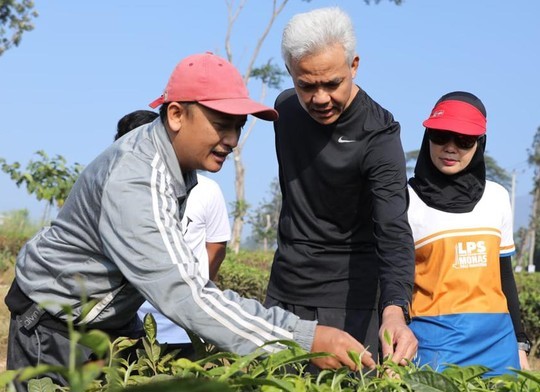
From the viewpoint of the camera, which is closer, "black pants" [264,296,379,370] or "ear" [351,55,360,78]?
"ear" [351,55,360,78]

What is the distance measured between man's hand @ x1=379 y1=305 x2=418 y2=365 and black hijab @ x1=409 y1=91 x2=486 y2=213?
3.35 ft

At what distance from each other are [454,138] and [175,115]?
1555 mm

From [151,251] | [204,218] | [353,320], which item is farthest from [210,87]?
[204,218]

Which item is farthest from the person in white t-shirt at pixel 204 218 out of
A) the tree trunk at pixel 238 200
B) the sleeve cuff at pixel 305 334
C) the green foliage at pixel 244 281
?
the tree trunk at pixel 238 200

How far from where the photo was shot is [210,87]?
86.0 inches

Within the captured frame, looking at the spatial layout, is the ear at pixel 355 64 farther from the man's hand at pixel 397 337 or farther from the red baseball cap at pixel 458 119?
the man's hand at pixel 397 337

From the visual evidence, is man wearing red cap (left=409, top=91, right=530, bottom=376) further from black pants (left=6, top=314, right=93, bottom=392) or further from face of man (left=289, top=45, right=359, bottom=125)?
black pants (left=6, top=314, right=93, bottom=392)

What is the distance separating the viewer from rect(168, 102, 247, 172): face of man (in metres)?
2.19

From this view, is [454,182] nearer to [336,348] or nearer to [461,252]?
[461,252]

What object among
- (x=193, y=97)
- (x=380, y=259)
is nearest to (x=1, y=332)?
(x=380, y=259)

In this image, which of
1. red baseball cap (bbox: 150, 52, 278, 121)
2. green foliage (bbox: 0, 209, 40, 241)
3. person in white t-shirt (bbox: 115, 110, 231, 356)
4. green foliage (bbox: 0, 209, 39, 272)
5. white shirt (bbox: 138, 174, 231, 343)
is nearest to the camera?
red baseball cap (bbox: 150, 52, 278, 121)

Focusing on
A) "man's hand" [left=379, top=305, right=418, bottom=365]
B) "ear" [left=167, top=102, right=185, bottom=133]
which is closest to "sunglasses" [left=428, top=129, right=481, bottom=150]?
"man's hand" [left=379, top=305, right=418, bottom=365]

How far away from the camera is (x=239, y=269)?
31.2 ft

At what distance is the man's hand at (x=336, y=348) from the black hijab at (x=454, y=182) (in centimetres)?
176
